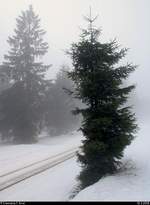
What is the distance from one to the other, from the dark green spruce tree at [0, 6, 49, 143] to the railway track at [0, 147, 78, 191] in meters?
13.2

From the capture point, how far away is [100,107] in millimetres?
14812

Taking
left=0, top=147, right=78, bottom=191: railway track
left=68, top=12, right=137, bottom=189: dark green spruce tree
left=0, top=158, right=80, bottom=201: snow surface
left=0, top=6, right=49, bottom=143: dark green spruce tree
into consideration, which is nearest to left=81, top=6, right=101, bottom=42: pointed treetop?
left=68, top=12, right=137, bottom=189: dark green spruce tree

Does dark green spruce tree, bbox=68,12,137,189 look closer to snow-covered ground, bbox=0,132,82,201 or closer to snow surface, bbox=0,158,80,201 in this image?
snow surface, bbox=0,158,80,201

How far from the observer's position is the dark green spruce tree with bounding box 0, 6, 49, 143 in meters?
37.9

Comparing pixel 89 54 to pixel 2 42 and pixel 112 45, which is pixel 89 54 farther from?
pixel 2 42

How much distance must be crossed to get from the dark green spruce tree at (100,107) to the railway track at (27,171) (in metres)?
4.06

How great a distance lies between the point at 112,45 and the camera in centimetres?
1565

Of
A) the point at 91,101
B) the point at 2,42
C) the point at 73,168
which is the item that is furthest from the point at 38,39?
the point at 2,42

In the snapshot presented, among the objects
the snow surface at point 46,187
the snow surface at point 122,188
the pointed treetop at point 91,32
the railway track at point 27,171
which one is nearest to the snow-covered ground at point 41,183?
the snow surface at point 46,187

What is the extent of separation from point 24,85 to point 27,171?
71.7ft

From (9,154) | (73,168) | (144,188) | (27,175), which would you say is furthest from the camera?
(9,154)

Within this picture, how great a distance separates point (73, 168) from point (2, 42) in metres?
139

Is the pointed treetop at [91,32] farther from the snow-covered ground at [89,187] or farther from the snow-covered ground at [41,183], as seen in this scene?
the snow-covered ground at [41,183]

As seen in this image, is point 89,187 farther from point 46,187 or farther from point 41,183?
point 41,183
